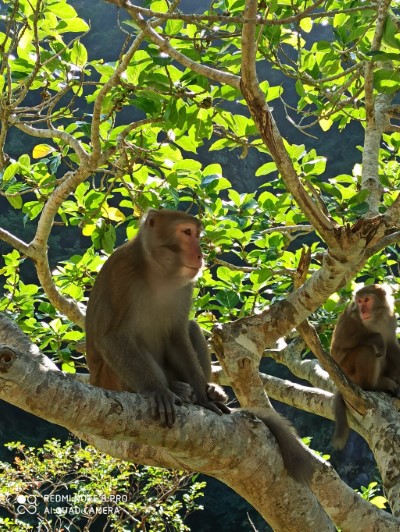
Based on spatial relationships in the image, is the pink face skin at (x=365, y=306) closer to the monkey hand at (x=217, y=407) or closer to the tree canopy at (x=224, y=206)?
the tree canopy at (x=224, y=206)

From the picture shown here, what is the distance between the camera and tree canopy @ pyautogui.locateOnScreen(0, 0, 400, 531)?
280 cm

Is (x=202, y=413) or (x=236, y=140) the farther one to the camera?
(x=236, y=140)

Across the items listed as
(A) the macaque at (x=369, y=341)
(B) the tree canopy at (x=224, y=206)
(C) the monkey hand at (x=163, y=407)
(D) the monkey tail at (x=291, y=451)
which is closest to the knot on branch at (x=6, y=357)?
(B) the tree canopy at (x=224, y=206)

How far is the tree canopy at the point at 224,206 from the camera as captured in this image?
2.80 meters

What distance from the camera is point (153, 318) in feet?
12.1

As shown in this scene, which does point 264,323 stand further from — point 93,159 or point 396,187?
point 396,187

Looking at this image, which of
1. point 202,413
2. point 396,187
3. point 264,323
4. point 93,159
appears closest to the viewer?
point 202,413

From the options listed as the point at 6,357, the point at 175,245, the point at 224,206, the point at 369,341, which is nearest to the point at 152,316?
the point at 175,245

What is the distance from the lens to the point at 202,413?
2770 millimetres

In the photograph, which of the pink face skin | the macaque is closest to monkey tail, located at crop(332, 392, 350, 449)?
the macaque

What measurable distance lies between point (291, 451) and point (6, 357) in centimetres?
137

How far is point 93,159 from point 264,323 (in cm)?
145

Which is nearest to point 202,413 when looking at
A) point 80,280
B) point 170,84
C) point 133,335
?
point 133,335

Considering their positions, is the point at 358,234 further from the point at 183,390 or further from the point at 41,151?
the point at 41,151
